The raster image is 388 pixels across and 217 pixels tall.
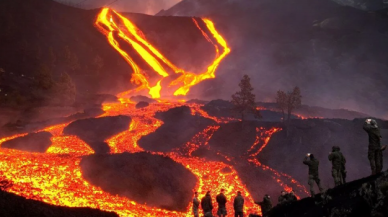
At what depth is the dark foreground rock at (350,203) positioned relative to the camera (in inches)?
311

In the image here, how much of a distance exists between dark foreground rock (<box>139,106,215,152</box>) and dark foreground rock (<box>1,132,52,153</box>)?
12.3m

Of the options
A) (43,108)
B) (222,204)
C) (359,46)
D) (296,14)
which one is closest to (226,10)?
(296,14)

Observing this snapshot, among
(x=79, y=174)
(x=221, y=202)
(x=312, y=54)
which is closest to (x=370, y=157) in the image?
(x=221, y=202)

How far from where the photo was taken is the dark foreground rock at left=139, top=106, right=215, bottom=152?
4482 centimetres

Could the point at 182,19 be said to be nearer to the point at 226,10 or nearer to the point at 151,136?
the point at 226,10

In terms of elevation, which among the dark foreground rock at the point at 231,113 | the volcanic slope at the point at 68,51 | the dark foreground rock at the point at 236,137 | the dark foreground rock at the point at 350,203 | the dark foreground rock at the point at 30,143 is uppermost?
the volcanic slope at the point at 68,51

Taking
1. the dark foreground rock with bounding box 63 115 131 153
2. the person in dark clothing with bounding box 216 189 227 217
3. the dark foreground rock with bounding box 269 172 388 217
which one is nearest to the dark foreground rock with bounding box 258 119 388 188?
the person in dark clothing with bounding box 216 189 227 217

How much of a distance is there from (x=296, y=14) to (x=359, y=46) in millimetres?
44955

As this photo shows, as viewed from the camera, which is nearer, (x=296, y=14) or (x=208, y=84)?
(x=208, y=84)

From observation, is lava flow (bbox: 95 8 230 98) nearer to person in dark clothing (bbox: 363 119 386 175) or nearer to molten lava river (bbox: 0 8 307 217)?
molten lava river (bbox: 0 8 307 217)

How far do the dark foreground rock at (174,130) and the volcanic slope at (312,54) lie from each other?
38211 millimetres

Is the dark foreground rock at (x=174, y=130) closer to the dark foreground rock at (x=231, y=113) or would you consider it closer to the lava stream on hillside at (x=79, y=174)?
the lava stream on hillside at (x=79, y=174)

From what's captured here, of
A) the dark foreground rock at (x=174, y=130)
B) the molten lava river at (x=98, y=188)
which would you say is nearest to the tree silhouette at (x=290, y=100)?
the molten lava river at (x=98, y=188)

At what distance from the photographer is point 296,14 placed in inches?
5851
